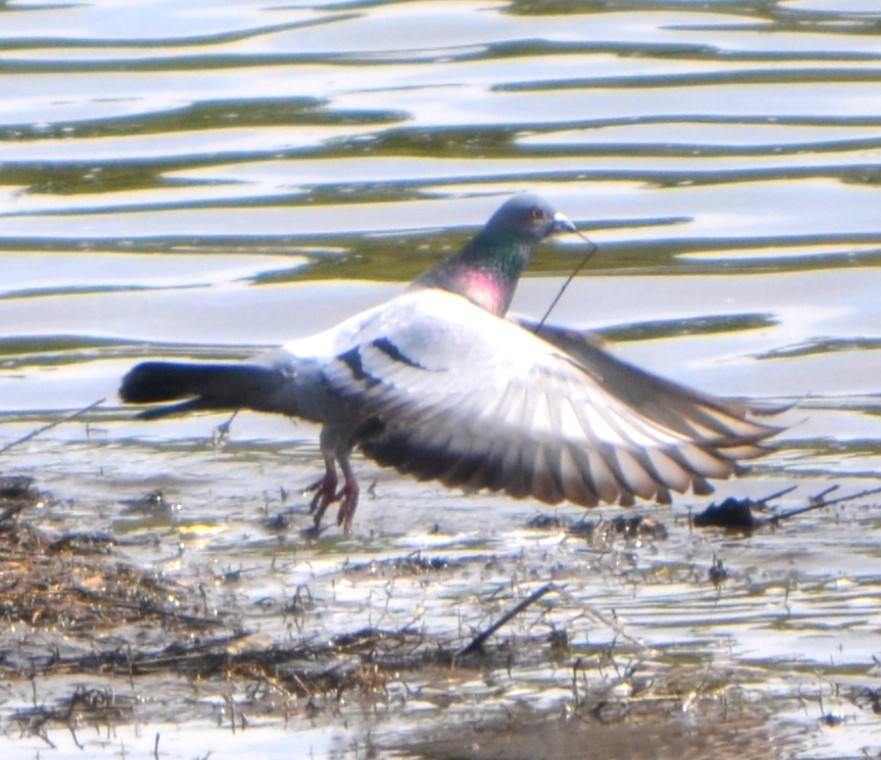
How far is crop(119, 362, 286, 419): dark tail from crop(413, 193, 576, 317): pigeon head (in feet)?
3.02

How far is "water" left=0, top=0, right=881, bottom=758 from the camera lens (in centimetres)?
705

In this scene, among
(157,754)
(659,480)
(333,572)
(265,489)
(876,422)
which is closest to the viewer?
(157,754)

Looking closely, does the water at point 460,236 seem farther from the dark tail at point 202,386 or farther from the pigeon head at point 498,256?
the pigeon head at point 498,256

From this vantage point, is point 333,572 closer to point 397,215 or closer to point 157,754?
point 157,754

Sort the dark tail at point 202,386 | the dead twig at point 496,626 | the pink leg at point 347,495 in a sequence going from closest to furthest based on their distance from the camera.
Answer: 1. the dead twig at point 496,626
2. the dark tail at point 202,386
3. the pink leg at point 347,495

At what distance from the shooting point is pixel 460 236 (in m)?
13.2

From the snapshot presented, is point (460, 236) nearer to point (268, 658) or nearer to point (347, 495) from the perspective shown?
point (347, 495)

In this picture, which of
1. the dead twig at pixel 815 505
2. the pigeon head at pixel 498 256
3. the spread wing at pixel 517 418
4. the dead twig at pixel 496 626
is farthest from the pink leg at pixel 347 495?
the dead twig at pixel 496 626

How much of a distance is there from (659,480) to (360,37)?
12.1 metres

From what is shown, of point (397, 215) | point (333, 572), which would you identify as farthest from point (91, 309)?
point (333, 572)

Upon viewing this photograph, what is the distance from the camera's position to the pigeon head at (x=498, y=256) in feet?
26.9

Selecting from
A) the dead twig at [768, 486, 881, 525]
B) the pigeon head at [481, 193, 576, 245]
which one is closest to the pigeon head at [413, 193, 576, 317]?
the pigeon head at [481, 193, 576, 245]

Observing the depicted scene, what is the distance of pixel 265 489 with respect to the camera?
8.79 metres

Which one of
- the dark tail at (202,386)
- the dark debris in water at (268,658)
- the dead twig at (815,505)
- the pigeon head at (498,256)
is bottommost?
the dead twig at (815,505)
